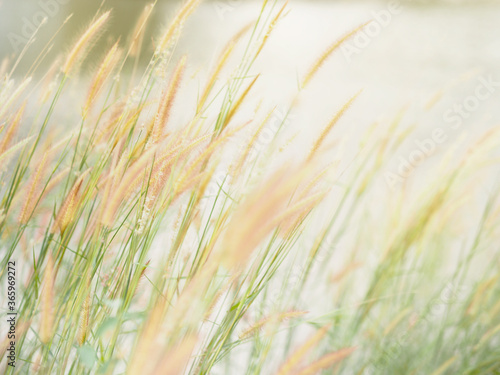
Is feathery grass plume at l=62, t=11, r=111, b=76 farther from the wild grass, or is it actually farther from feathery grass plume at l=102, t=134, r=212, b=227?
feathery grass plume at l=102, t=134, r=212, b=227

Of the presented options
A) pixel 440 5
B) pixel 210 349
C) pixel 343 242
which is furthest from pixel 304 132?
pixel 210 349

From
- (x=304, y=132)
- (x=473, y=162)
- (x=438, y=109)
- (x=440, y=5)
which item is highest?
(x=440, y=5)

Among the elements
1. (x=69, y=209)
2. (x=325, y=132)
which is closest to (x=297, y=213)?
(x=325, y=132)

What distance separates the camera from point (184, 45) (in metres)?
2.61

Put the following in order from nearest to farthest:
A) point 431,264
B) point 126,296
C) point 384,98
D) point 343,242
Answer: point 126,296 → point 431,264 → point 343,242 → point 384,98

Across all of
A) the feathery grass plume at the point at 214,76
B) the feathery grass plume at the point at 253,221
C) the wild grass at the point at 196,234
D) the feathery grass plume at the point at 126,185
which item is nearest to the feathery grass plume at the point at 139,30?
the wild grass at the point at 196,234

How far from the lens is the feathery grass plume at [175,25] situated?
1.87 feet

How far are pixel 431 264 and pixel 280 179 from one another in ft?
2.69

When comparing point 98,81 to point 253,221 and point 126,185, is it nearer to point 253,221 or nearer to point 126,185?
point 126,185

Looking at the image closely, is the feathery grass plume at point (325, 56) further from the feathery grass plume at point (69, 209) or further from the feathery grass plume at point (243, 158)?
the feathery grass plume at point (69, 209)

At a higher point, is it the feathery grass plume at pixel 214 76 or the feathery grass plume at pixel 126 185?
the feathery grass plume at pixel 214 76

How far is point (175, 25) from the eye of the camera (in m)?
0.57

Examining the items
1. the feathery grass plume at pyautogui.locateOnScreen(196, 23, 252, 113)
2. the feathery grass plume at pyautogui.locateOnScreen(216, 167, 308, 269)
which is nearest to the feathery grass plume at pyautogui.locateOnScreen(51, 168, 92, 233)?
the feathery grass plume at pyautogui.locateOnScreen(196, 23, 252, 113)

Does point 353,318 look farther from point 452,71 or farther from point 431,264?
point 452,71
